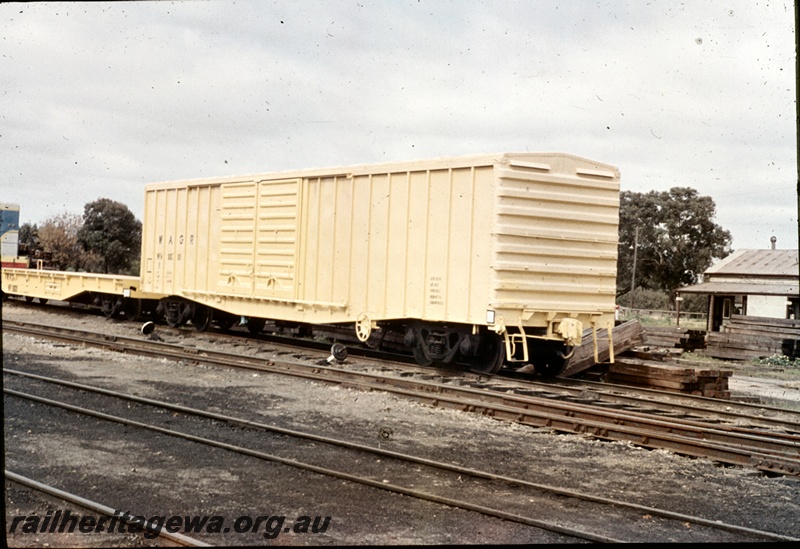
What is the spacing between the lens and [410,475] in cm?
714

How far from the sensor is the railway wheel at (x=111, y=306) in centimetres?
2311

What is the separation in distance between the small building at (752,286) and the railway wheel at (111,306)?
24174 mm

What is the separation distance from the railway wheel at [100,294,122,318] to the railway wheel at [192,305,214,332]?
383 cm

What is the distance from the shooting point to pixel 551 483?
709 cm

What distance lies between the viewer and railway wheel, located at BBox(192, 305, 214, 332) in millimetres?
20078

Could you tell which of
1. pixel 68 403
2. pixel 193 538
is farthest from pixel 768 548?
pixel 68 403

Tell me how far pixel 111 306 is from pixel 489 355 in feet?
45.3

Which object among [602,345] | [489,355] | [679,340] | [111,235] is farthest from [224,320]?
[111,235]

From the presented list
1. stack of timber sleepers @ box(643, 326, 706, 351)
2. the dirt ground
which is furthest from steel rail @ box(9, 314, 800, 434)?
stack of timber sleepers @ box(643, 326, 706, 351)

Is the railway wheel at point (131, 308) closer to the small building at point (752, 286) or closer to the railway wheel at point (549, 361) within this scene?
the railway wheel at point (549, 361)

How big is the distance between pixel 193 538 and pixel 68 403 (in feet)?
18.5

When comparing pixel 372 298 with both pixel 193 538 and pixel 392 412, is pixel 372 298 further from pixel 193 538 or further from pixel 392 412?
pixel 193 538

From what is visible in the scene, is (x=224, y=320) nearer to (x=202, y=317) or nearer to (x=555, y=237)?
(x=202, y=317)

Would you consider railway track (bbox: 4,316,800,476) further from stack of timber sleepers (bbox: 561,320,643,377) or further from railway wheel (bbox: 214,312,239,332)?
railway wheel (bbox: 214,312,239,332)
